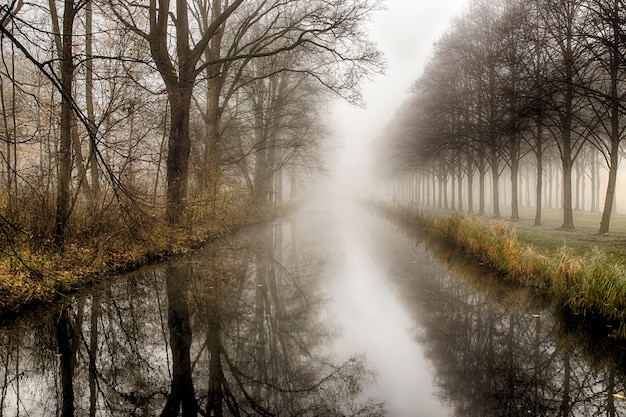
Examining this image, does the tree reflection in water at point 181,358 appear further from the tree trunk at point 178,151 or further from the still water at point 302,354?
the tree trunk at point 178,151

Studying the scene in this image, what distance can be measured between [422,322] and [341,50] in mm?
11253

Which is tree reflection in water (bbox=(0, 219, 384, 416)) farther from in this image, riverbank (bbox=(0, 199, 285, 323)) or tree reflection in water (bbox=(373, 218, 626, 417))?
tree reflection in water (bbox=(373, 218, 626, 417))

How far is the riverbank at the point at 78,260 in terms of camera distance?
639 centimetres

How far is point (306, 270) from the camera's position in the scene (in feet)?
35.0

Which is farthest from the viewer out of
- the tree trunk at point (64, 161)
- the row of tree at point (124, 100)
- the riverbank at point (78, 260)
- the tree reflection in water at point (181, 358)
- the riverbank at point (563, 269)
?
the tree trunk at point (64, 161)

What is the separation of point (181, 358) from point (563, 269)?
22.1 ft

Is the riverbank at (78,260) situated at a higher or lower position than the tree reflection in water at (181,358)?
higher

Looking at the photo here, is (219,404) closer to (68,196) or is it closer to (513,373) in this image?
(513,373)

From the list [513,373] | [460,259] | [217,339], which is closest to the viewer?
[513,373]

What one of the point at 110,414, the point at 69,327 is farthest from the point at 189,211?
the point at 110,414

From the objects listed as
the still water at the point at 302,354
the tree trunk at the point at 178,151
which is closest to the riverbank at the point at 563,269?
the still water at the point at 302,354

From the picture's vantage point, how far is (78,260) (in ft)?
27.3

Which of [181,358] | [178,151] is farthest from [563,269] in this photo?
[178,151]

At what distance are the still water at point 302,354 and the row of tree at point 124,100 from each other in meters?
1.67
